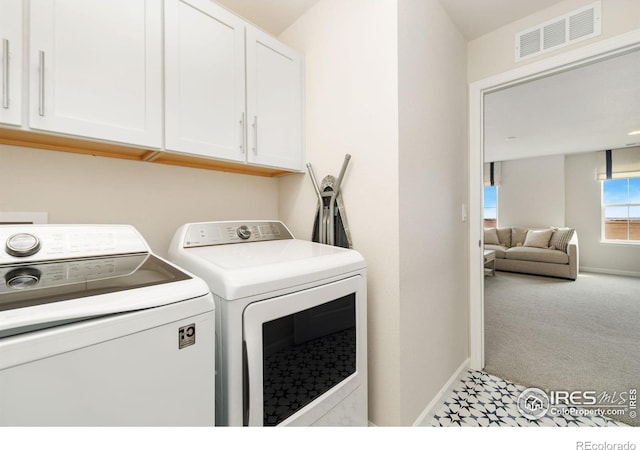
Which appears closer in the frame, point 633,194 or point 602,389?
point 602,389

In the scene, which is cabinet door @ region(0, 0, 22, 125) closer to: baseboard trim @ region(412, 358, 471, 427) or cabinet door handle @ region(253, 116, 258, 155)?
cabinet door handle @ region(253, 116, 258, 155)

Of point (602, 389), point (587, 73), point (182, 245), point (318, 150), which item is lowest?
point (602, 389)

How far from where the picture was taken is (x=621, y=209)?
551 centimetres

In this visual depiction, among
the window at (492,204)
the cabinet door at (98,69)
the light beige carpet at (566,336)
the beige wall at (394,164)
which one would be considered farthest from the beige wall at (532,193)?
the cabinet door at (98,69)

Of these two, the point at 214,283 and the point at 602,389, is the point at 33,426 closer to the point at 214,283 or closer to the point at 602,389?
the point at 214,283

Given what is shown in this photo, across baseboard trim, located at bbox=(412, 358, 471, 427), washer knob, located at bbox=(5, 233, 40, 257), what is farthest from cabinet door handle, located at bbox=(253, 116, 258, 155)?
baseboard trim, located at bbox=(412, 358, 471, 427)

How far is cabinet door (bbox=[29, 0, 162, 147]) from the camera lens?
958 millimetres

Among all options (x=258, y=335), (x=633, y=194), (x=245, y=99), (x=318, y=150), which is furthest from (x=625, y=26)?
(x=633, y=194)

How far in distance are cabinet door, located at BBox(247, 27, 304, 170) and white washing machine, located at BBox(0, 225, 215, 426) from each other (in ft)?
3.15

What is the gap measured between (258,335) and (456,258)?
1.61 meters

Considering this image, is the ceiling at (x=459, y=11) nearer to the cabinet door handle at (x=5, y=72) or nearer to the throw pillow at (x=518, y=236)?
the cabinet door handle at (x=5, y=72)

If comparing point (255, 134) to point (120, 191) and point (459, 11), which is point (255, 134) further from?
point (459, 11)

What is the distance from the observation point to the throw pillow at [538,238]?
5.49m
